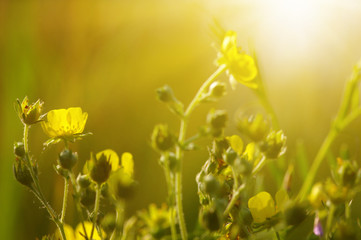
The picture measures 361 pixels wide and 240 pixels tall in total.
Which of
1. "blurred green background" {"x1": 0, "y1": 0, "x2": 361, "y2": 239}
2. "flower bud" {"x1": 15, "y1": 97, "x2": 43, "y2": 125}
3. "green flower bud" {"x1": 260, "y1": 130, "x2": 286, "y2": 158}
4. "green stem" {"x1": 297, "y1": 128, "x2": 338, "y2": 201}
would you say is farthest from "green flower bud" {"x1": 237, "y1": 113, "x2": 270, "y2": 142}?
"blurred green background" {"x1": 0, "y1": 0, "x2": 361, "y2": 239}

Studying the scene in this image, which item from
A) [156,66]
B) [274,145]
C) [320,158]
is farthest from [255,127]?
[156,66]

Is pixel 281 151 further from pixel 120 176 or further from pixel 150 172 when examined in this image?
pixel 150 172

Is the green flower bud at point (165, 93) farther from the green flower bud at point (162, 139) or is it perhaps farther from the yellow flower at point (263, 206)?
the yellow flower at point (263, 206)

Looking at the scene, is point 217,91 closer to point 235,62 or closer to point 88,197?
point 235,62

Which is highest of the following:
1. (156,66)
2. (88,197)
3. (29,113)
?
(29,113)

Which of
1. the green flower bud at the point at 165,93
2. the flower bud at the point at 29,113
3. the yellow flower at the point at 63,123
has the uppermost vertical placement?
the flower bud at the point at 29,113

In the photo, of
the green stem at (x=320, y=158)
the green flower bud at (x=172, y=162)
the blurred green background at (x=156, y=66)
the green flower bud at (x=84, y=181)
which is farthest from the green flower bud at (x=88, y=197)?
the blurred green background at (x=156, y=66)
